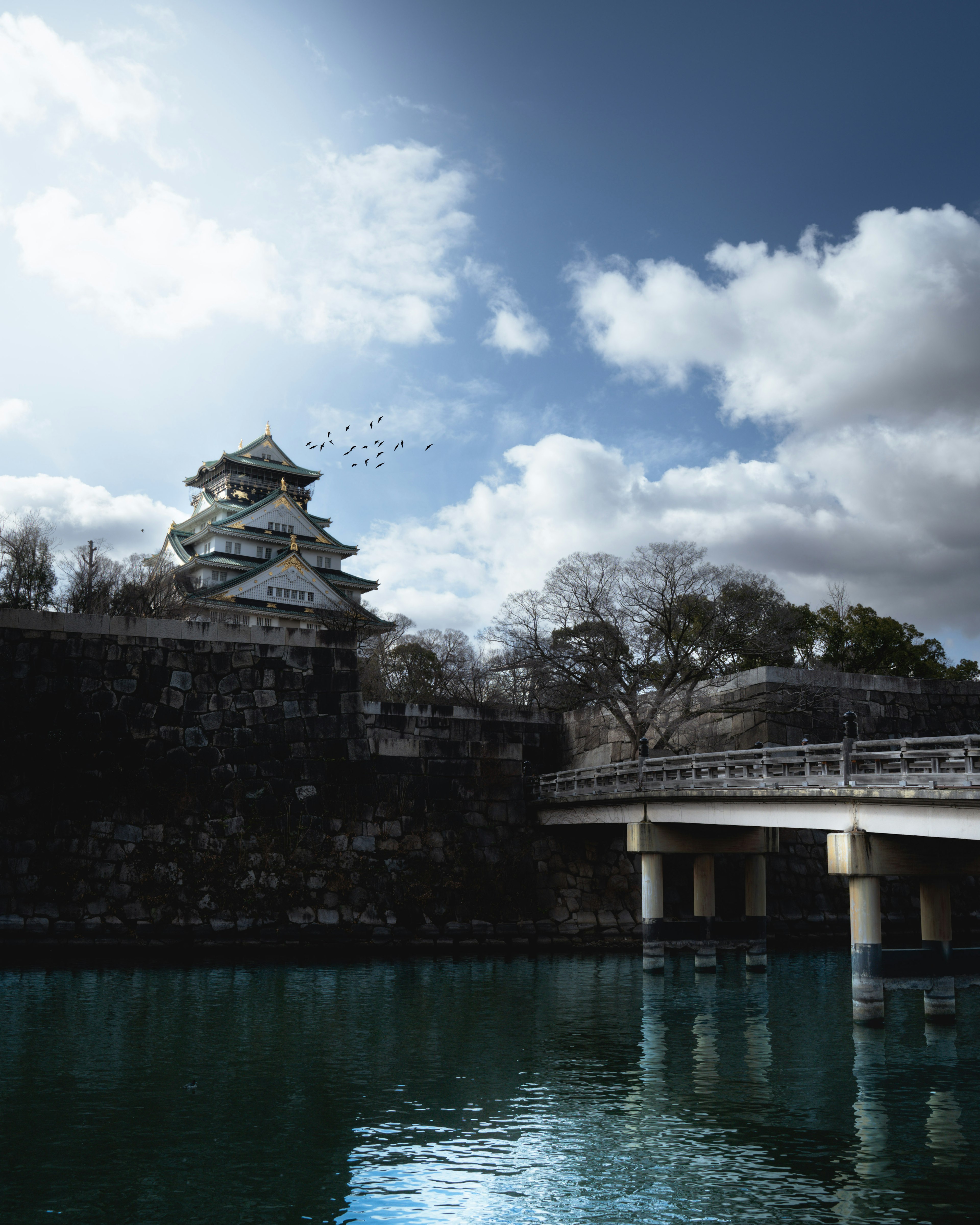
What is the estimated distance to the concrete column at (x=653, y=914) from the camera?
2658 centimetres

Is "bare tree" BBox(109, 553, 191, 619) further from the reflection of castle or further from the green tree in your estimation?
the green tree

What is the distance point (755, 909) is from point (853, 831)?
A: 31.5ft

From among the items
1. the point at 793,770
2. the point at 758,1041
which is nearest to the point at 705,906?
the point at 793,770

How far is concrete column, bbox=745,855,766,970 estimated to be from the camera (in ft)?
89.8

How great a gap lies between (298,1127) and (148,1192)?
2.54m

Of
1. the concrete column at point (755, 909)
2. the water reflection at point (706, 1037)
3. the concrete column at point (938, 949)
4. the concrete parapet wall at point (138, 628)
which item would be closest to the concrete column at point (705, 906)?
the water reflection at point (706, 1037)

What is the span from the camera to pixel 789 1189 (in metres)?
10.8

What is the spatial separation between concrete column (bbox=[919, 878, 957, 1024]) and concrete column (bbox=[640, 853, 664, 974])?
7.82 m

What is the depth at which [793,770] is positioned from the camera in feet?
77.5

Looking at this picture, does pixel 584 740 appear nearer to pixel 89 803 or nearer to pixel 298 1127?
pixel 89 803

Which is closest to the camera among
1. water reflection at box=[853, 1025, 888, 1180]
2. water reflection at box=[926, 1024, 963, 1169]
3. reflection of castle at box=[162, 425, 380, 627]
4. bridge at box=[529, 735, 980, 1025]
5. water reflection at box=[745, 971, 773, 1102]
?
water reflection at box=[853, 1025, 888, 1180]

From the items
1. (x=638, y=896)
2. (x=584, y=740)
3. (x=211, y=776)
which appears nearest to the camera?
(x=211, y=776)

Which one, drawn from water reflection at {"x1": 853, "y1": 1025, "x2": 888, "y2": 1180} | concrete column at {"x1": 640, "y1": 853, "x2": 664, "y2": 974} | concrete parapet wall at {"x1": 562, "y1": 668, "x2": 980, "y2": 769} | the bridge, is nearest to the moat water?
water reflection at {"x1": 853, "y1": 1025, "x2": 888, "y2": 1180}

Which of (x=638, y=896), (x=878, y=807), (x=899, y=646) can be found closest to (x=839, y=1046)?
(x=878, y=807)
